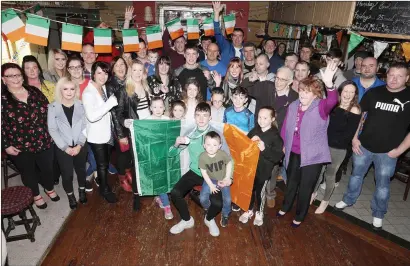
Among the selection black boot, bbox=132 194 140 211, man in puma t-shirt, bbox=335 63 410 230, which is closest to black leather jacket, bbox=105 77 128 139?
black boot, bbox=132 194 140 211

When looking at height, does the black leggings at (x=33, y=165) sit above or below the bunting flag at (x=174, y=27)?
below

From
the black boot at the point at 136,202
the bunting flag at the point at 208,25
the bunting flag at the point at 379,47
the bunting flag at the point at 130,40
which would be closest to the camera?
the black boot at the point at 136,202

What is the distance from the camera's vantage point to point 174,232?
3348 mm

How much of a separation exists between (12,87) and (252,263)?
3.29 m

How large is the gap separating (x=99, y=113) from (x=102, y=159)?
2.25 feet

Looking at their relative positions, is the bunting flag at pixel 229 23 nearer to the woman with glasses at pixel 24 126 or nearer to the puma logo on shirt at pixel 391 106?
the puma logo on shirt at pixel 391 106

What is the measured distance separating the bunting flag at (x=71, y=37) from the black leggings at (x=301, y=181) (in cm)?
331

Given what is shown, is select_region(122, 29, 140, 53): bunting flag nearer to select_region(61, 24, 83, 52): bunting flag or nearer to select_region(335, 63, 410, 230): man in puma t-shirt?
select_region(61, 24, 83, 52): bunting flag

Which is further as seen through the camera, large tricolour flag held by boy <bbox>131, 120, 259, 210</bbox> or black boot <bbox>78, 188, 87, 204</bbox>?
black boot <bbox>78, 188, 87, 204</bbox>

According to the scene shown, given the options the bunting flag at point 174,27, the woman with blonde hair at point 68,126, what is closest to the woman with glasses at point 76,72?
the woman with blonde hair at point 68,126

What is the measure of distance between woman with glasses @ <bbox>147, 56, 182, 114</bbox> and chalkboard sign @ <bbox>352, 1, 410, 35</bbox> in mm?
3586

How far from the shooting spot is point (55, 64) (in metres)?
3.92

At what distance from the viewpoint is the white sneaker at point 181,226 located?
11.0 ft

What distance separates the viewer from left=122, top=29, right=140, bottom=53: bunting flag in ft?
14.6
